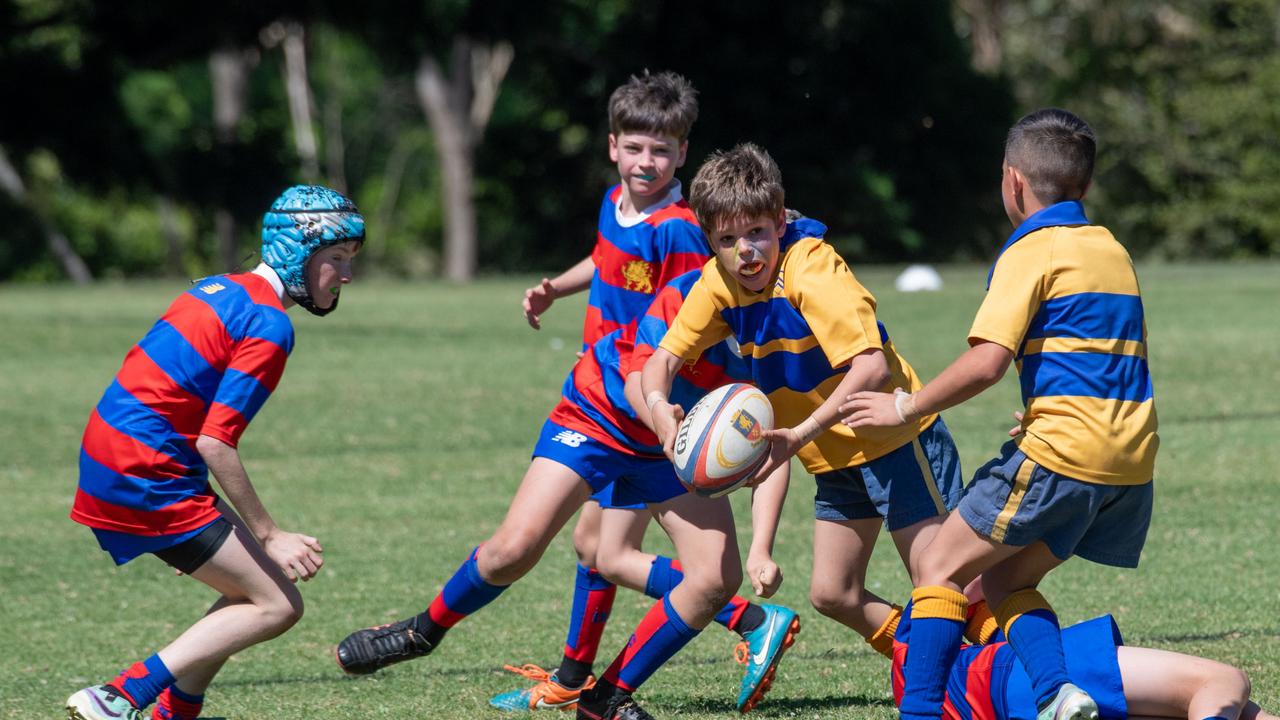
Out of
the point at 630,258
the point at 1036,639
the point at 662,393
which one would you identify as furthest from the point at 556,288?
the point at 1036,639

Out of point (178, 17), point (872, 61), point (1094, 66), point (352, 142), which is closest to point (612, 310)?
point (178, 17)

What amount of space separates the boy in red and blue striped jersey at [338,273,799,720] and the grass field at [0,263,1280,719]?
194mm

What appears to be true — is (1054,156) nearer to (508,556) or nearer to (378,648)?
(508,556)

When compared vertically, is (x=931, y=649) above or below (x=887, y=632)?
above

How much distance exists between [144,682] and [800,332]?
2.02m

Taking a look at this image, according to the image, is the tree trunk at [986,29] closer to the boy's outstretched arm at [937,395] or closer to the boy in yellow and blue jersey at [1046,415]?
the boy in yellow and blue jersey at [1046,415]

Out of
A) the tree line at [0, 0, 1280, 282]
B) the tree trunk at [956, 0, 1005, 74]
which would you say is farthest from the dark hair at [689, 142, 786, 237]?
the tree trunk at [956, 0, 1005, 74]

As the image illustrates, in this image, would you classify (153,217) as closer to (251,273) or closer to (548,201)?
(548,201)

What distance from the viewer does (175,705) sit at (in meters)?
4.82

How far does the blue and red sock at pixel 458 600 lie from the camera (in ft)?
17.4

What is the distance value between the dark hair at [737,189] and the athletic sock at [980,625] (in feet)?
3.93

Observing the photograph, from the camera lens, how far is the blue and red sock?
5.30m

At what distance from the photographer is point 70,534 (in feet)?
28.5

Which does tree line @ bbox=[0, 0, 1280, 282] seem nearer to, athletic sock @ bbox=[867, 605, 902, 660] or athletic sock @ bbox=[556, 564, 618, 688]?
athletic sock @ bbox=[556, 564, 618, 688]
